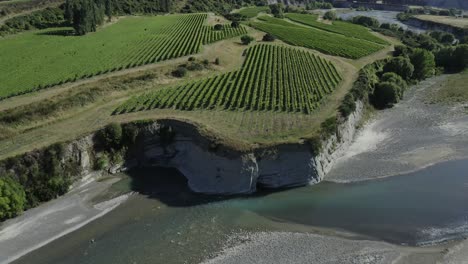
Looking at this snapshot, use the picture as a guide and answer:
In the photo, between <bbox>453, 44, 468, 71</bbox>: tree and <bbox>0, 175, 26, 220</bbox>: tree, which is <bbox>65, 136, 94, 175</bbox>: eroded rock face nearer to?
<bbox>0, 175, 26, 220</bbox>: tree

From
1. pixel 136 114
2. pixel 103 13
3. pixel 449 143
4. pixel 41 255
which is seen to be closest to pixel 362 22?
pixel 103 13

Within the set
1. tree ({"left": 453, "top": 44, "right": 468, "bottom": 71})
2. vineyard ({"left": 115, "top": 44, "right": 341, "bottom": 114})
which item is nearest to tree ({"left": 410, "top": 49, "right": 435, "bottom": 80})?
tree ({"left": 453, "top": 44, "right": 468, "bottom": 71})

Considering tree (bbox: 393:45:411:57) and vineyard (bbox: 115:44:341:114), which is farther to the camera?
tree (bbox: 393:45:411:57)

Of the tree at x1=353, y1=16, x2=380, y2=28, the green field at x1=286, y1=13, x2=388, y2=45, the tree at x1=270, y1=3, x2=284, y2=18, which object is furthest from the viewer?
the tree at x1=270, y1=3, x2=284, y2=18

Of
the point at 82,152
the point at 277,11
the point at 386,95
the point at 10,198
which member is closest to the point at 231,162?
the point at 82,152

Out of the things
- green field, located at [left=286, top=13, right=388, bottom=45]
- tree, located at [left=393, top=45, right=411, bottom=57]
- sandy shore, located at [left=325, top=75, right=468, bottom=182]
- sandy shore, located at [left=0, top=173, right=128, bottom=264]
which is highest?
green field, located at [left=286, top=13, right=388, bottom=45]

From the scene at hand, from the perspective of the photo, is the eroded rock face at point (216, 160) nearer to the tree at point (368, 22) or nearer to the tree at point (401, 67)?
the tree at point (401, 67)

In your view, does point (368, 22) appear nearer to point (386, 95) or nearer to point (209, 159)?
point (386, 95)
